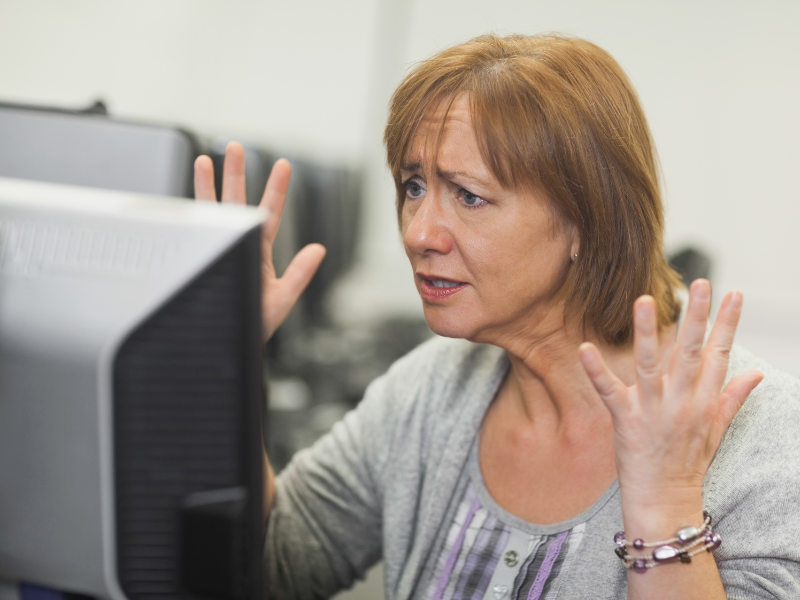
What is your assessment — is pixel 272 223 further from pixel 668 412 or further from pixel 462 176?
pixel 668 412

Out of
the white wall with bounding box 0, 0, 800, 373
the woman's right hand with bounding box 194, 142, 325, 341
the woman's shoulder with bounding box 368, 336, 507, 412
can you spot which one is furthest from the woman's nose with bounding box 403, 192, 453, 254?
the white wall with bounding box 0, 0, 800, 373

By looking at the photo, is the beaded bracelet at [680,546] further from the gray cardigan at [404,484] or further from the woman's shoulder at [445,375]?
the woman's shoulder at [445,375]

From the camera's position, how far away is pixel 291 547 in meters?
1.14

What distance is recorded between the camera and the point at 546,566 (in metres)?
0.95

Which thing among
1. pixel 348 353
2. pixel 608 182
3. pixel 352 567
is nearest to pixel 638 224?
pixel 608 182

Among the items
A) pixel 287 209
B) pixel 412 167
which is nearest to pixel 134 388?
pixel 412 167

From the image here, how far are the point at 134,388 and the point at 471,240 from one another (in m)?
0.58

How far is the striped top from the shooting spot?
0.95 metres

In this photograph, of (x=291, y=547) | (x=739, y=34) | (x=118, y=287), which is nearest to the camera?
(x=118, y=287)

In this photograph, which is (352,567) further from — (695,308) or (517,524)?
(695,308)

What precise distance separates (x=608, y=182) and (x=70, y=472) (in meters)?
0.76

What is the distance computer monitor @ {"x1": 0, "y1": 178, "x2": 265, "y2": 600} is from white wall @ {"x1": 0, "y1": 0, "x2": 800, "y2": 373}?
6.98 ft

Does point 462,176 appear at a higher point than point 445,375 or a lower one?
higher

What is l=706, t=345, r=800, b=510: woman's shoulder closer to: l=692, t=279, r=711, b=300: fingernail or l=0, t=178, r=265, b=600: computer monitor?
l=692, t=279, r=711, b=300: fingernail
